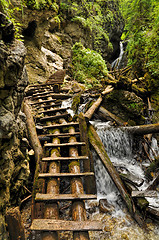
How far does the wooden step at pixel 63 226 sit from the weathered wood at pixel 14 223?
17 centimetres

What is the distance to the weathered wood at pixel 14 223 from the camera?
1650mm

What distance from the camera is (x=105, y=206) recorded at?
129 inches

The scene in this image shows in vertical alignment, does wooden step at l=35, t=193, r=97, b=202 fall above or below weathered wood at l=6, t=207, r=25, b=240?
above

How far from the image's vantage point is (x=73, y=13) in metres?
15.5

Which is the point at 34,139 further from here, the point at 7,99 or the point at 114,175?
the point at 114,175

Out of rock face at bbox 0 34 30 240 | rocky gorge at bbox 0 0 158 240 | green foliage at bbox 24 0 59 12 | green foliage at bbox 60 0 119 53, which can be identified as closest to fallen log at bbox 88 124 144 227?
rocky gorge at bbox 0 0 158 240

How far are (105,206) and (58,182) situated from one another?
1.50m

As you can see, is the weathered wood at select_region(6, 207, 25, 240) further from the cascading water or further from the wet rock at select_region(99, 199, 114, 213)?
the wet rock at select_region(99, 199, 114, 213)

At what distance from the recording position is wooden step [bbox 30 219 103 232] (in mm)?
1862

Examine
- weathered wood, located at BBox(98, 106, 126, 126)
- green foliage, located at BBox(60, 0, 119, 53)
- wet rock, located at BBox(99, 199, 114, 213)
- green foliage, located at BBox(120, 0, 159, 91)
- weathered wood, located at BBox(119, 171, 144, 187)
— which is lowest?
wet rock, located at BBox(99, 199, 114, 213)

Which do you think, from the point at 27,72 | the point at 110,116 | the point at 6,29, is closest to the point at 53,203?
the point at 6,29

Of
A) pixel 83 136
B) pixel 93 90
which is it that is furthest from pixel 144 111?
pixel 83 136

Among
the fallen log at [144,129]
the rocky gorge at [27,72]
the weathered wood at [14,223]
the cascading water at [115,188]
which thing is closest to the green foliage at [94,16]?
the rocky gorge at [27,72]

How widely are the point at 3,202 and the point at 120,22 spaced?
111ft
